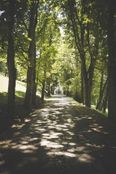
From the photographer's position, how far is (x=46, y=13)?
3678 centimetres

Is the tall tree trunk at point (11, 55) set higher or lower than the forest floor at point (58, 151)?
higher

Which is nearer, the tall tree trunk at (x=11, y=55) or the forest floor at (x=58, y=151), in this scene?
the forest floor at (x=58, y=151)

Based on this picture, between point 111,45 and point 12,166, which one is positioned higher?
point 111,45

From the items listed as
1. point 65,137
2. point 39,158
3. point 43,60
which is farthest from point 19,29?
point 43,60

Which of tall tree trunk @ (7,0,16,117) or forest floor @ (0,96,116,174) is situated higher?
tall tree trunk @ (7,0,16,117)

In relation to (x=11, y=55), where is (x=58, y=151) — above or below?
below

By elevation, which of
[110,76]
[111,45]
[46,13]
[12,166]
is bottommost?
[12,166]

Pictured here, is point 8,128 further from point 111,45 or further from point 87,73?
point 87,73

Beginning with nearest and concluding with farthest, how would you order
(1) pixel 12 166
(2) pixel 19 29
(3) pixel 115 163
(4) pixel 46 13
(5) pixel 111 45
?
(1) pixel 12 166 → (3) pixel 115 163 → (5) pixel 111 45 → (2) pixel 19 29 → (4) pixel 46 13

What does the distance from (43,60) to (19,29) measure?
21544 mm

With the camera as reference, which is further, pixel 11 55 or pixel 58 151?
pixel 11 55

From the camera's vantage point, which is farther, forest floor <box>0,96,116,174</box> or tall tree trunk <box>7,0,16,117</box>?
tall tree trunk <box>7,0,16,117</box>

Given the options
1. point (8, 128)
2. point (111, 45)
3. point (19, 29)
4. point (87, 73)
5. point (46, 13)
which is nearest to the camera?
point (8, 128)

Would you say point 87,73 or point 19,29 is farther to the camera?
point 87,73
